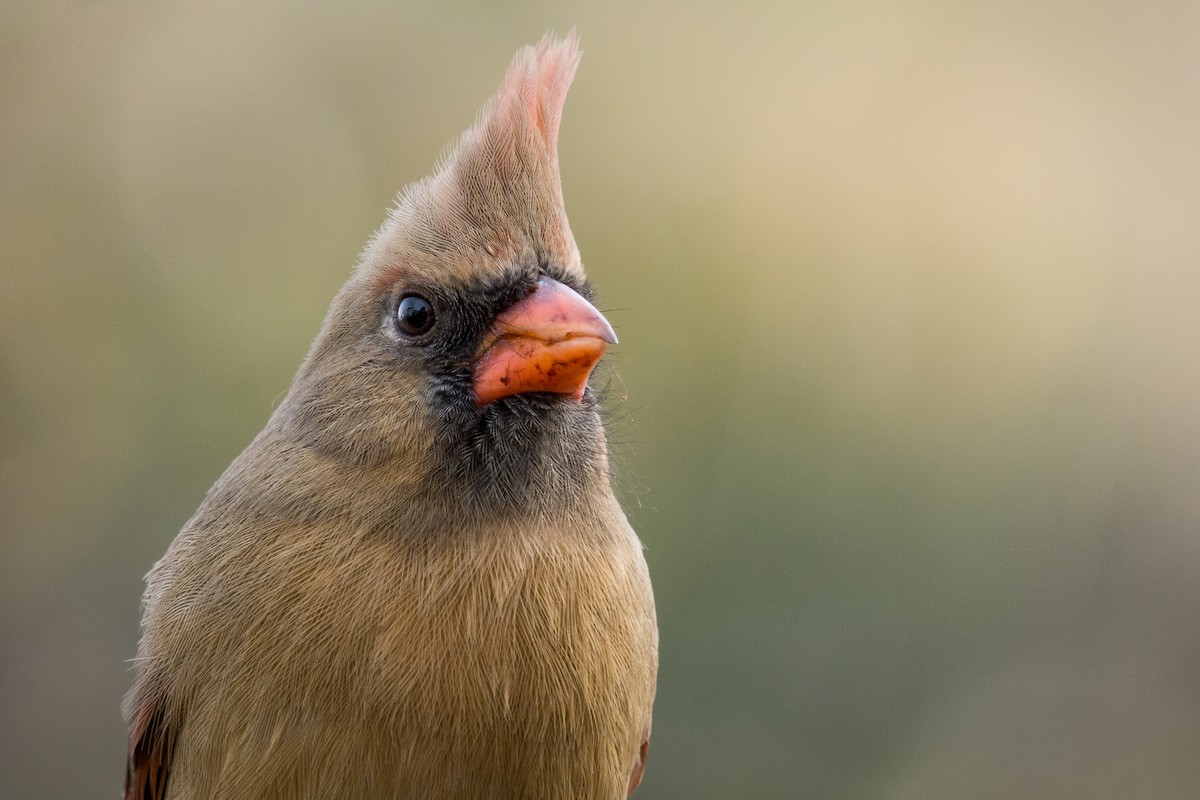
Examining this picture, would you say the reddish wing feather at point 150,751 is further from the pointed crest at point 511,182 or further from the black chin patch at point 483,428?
the pointed crest at point 511,182

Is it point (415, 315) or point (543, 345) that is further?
point (415, 315)

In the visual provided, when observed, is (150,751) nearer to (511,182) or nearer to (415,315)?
(415,315)

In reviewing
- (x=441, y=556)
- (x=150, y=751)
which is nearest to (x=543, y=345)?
(x=441, y=556)

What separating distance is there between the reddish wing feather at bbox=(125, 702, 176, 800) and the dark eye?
0.83 metres

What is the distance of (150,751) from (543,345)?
3.64 ft

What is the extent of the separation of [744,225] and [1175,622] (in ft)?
5.89

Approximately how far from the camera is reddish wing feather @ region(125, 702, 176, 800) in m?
1.97

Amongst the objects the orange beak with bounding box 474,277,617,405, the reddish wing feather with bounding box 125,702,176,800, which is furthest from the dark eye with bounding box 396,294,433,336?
the reddish wing feather with bounding box 125,702,176,800

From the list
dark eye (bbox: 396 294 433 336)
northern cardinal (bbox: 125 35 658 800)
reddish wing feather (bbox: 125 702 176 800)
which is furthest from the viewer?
reddish wing feather (bbox: 125 702 176 800)

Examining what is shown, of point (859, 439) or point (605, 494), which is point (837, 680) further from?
point (605, 494)

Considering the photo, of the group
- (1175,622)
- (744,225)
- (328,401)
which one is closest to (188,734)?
(328,401)

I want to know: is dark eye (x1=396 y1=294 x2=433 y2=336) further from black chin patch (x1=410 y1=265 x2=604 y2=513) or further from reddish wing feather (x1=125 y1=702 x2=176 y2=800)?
reddish wing feather (x1=125 y1=702 x2=176 y2=800)

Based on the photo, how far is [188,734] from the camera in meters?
1.89

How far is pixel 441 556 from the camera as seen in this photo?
1.79 meters
